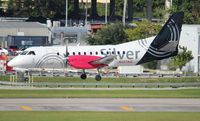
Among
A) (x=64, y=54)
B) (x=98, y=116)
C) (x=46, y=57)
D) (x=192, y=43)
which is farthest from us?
(x=192, y=43)

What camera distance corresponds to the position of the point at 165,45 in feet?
244

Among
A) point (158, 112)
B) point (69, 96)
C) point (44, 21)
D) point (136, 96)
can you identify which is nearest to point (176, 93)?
point (136, 96)

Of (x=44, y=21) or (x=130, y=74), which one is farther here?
(x=44, y=21)

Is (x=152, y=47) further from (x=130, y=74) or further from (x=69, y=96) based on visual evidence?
(x=69, y=96)

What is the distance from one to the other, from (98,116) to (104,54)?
32.9 m

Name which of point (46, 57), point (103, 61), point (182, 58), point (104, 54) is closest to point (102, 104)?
point (103, 61)

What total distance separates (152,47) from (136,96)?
2362cm

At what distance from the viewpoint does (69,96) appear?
4978 cm

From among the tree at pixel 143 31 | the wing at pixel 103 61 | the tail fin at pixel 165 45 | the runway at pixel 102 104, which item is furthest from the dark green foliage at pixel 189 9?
the runway at pixel 102 104

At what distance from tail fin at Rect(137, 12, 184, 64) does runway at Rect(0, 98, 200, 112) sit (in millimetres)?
25274

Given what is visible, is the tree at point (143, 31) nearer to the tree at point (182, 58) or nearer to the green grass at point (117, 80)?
the tree at point (182, 58)

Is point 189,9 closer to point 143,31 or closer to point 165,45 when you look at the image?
point 143,31

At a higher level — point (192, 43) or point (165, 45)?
point (192, 43)

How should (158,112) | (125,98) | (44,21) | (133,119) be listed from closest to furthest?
(133,119), (158,112), (125,98), (44,21)
